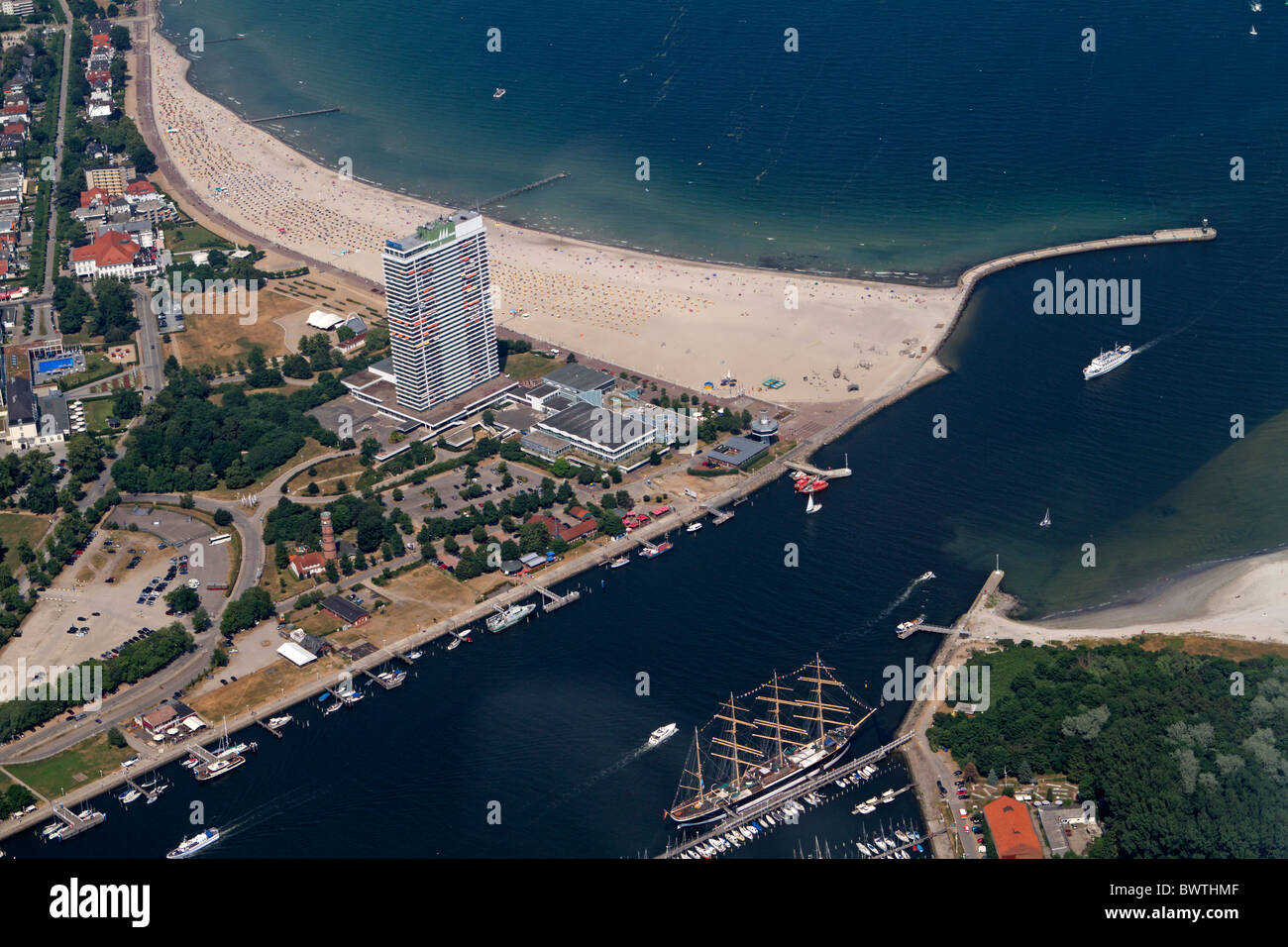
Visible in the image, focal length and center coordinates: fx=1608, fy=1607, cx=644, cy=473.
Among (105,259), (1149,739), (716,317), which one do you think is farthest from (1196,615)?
(105,259)

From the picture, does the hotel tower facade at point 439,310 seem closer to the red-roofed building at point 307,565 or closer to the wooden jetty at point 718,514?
the red-roofed building at point 307,565

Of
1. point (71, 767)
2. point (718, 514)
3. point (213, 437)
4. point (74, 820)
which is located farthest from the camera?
point (213, 437)

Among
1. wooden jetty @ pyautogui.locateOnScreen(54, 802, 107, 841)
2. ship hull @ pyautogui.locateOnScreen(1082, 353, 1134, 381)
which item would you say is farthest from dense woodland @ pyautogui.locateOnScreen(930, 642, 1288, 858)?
wooden jetty @ pyautogui.locateOnScreen(54, 802, 107, 841)

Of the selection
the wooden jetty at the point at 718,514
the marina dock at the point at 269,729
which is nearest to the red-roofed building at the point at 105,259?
the wooden jetty at the point at 718,514

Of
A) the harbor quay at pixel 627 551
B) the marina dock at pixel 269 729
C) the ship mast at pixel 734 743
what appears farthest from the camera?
the marina dock at pixel 269 729

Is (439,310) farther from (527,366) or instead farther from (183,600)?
(183,600)

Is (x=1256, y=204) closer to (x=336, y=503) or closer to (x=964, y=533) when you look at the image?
(x=964, y=533)

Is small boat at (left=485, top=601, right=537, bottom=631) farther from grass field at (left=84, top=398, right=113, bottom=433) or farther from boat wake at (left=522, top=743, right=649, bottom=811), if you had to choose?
grass field at (left=84, top=398, right=113, bottom=433)
